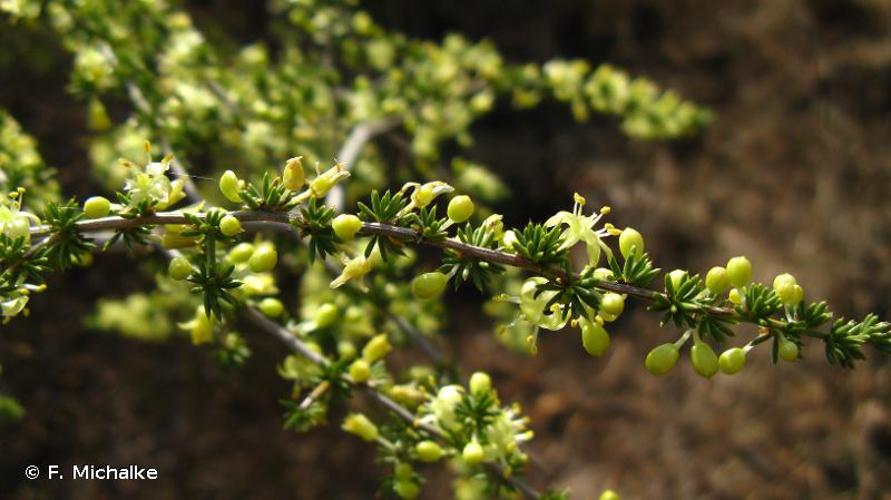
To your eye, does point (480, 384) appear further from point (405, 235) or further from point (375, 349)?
point (405, 235)

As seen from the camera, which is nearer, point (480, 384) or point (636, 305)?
point (480, 384)

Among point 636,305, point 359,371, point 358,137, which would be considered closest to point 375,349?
point 359,371

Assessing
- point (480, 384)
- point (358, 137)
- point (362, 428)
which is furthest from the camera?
point (358, 137)

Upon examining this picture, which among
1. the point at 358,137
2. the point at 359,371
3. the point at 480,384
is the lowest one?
the point at 480,384

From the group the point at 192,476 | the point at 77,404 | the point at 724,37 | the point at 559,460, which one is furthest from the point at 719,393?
the point at 77,404

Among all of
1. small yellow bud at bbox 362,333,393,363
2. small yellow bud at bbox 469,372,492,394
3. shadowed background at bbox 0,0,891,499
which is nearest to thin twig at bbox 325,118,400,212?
small yellow bud at bbox 362,333,393,363

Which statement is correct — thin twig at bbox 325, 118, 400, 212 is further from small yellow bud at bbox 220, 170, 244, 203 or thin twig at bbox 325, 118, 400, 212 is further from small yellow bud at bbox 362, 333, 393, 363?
small yellow bud at bbox 220, 170, 244, 203

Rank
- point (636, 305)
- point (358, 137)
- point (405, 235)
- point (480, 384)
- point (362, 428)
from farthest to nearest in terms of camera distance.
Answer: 1. point (636, 305)
2. point (358, 137)
3. point (362, 428)
4. point (480, 384)
5. point (405, 235)

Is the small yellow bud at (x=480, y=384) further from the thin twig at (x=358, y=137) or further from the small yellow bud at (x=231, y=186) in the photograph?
the thin twig at (x=358, y=137)
